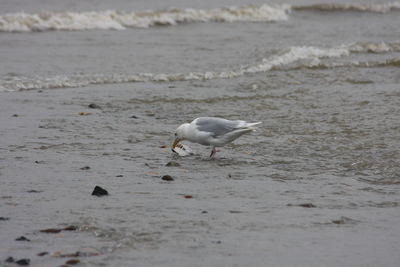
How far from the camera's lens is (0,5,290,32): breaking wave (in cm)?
1722

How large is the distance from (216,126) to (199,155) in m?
0.51

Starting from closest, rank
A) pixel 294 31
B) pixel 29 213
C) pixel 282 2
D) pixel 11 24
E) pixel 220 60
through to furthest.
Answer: pixel 29 213 < pixel 220 60 < pixel 11 24 < pixel 294 31 < pixel 282 2

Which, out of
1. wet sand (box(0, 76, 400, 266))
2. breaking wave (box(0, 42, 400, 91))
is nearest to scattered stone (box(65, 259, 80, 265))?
wet sand (box(0, 76, 400, 266))

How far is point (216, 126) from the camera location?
707 centimetres

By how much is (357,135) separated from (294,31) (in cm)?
1128

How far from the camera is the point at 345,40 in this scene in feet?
56.0

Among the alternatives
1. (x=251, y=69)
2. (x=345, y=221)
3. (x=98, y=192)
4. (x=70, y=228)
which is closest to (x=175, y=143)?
(x=98, y=192)

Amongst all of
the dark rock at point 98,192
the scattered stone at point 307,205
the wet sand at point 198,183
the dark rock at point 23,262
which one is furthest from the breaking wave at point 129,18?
the dark rock at point 23,262

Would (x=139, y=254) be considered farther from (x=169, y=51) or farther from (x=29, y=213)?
(x=169, y=51)

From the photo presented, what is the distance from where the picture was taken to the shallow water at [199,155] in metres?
4.47

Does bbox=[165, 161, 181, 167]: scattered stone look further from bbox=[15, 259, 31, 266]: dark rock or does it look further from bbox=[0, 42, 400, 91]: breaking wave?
bbox=[0, 42, 400, 91]: breaking wave

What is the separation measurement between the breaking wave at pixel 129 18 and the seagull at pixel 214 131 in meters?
10.6

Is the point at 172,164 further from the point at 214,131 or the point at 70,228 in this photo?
the point at 70,228

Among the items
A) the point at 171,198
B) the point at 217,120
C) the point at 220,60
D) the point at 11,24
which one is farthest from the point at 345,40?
the point at 171,198
